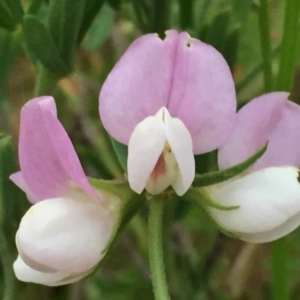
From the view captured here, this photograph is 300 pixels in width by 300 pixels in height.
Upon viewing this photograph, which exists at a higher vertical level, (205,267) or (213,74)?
(213,74)

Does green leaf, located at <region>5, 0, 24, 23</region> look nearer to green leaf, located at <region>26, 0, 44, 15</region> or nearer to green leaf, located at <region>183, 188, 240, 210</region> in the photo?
green leaf, located at <region>26, 0, 44, 15</region>

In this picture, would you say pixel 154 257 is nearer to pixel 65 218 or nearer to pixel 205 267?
pixel 65 218

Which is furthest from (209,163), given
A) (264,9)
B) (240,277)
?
(240,277)

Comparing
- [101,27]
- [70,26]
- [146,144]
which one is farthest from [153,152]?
[101,27]

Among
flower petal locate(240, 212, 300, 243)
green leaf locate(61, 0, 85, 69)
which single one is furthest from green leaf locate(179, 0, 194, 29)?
flower petal locate(240, 212, 300, 243)

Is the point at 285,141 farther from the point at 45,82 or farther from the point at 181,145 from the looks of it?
the point at 45,82

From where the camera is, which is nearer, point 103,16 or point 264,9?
point 264,9
